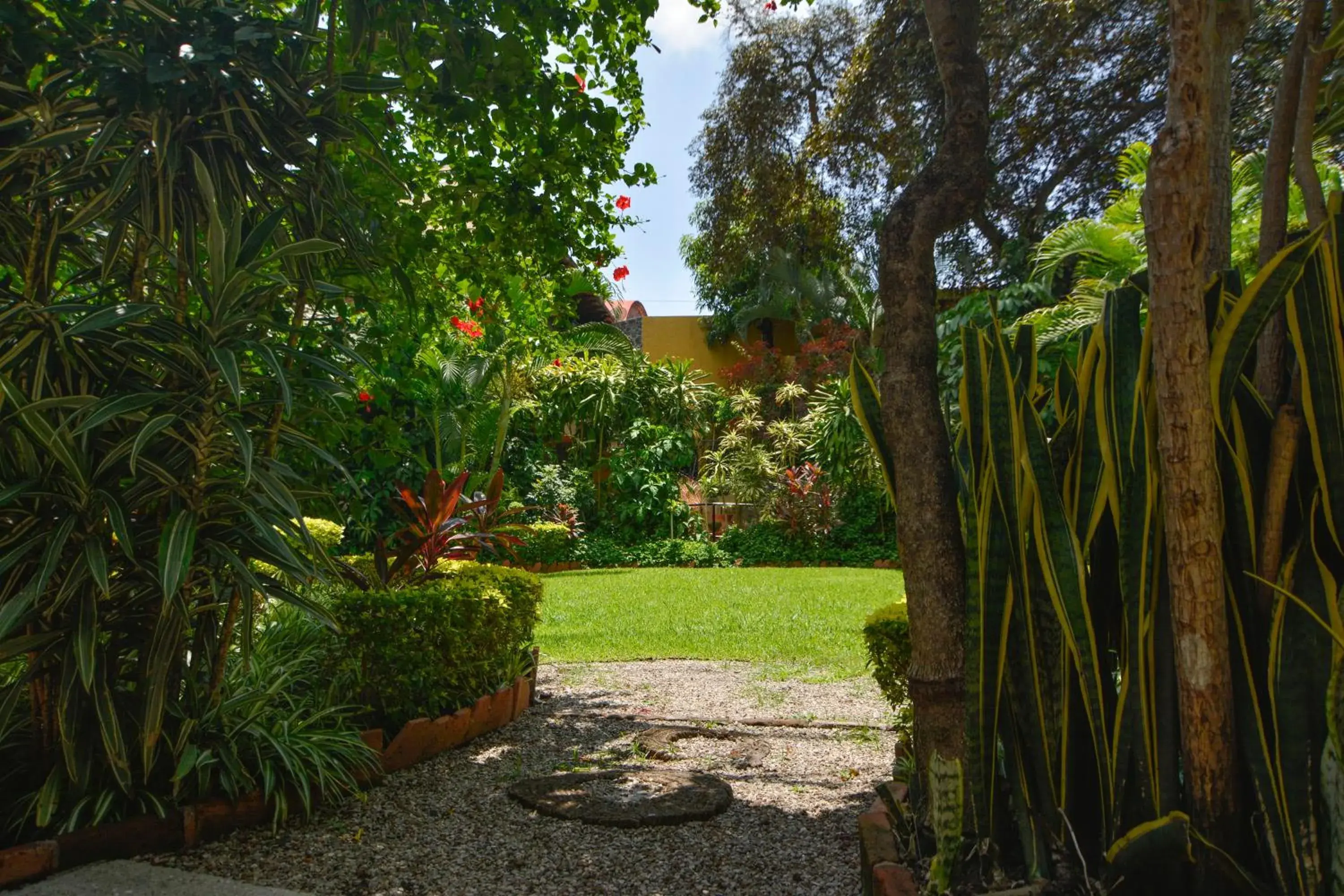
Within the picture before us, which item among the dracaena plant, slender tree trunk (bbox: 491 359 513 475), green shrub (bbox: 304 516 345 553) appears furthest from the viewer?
slender tree trunk (bbox: 491 359 513 475)

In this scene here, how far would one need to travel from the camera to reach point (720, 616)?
7723 mm

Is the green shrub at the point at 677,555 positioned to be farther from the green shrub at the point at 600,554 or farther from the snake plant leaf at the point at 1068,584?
the snake plant leaf at the point at 1068,584

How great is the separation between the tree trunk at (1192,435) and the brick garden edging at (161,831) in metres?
2.50

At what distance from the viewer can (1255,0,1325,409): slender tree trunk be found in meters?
1.82

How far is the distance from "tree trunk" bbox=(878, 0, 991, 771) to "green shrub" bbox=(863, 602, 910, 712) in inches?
41.0

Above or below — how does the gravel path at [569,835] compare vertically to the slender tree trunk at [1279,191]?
below

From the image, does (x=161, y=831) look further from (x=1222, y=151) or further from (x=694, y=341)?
(x=694, y=341)

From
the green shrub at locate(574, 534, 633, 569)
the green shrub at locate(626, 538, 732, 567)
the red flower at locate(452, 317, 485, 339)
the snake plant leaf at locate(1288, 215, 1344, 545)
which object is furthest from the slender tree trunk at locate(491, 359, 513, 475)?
the snake plant leaf at locate(1288, 215, 1344, 545)

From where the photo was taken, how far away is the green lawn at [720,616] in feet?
20.2

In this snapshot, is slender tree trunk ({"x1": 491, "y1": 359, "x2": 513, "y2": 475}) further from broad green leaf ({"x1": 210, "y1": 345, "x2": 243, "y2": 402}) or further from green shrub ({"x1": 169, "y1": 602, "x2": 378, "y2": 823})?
broad green leaf ({"x1": 210, "y1": 345, "x2": 243, "y2": 402})

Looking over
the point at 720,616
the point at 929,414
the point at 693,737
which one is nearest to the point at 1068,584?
the point at 929,414

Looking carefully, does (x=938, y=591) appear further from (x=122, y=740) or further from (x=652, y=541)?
(x=652, y=541)

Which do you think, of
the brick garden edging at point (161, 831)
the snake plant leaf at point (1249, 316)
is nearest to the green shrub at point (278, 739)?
the brick garden edging at point (161, 831)

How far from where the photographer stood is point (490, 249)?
434 cm
